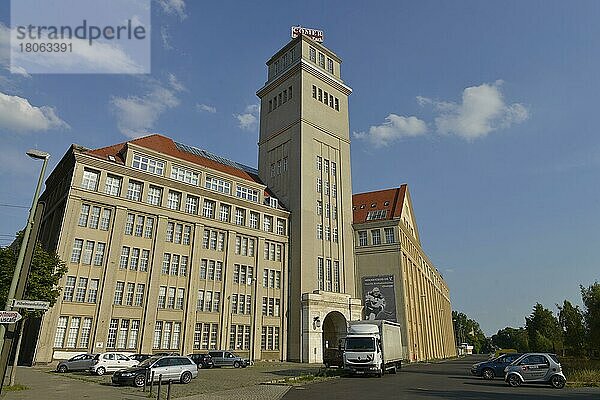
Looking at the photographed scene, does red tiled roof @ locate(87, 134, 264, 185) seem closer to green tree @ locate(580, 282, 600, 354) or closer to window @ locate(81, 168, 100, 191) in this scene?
window @ locate(81, 168, 100, 191)

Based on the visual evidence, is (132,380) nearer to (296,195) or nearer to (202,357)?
(202,357)

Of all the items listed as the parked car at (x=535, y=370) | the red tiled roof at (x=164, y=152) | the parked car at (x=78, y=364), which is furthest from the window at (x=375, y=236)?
the parked car at (x=78, y=364)

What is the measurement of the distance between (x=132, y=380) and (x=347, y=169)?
46.6 metres

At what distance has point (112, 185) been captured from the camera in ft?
140

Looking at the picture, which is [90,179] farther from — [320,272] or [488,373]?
[488,373]

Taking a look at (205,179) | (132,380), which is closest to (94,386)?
(132,380)

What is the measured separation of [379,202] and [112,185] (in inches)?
Result: 1552

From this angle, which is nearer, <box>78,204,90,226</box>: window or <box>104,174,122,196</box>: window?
<box>78,204,90,226</box>: window

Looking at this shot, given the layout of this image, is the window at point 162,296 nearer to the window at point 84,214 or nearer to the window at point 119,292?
the window at point 119,292

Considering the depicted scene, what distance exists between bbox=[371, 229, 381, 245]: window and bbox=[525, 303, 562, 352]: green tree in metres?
24.1

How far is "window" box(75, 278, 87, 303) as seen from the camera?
125ft

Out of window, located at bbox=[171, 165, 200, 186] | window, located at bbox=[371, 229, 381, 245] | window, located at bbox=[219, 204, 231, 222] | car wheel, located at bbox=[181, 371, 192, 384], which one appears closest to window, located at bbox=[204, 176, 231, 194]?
window, located at bbox=[171, 165, 200, 186]

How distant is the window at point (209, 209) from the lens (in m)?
49.8

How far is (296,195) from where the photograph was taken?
57625 mm
